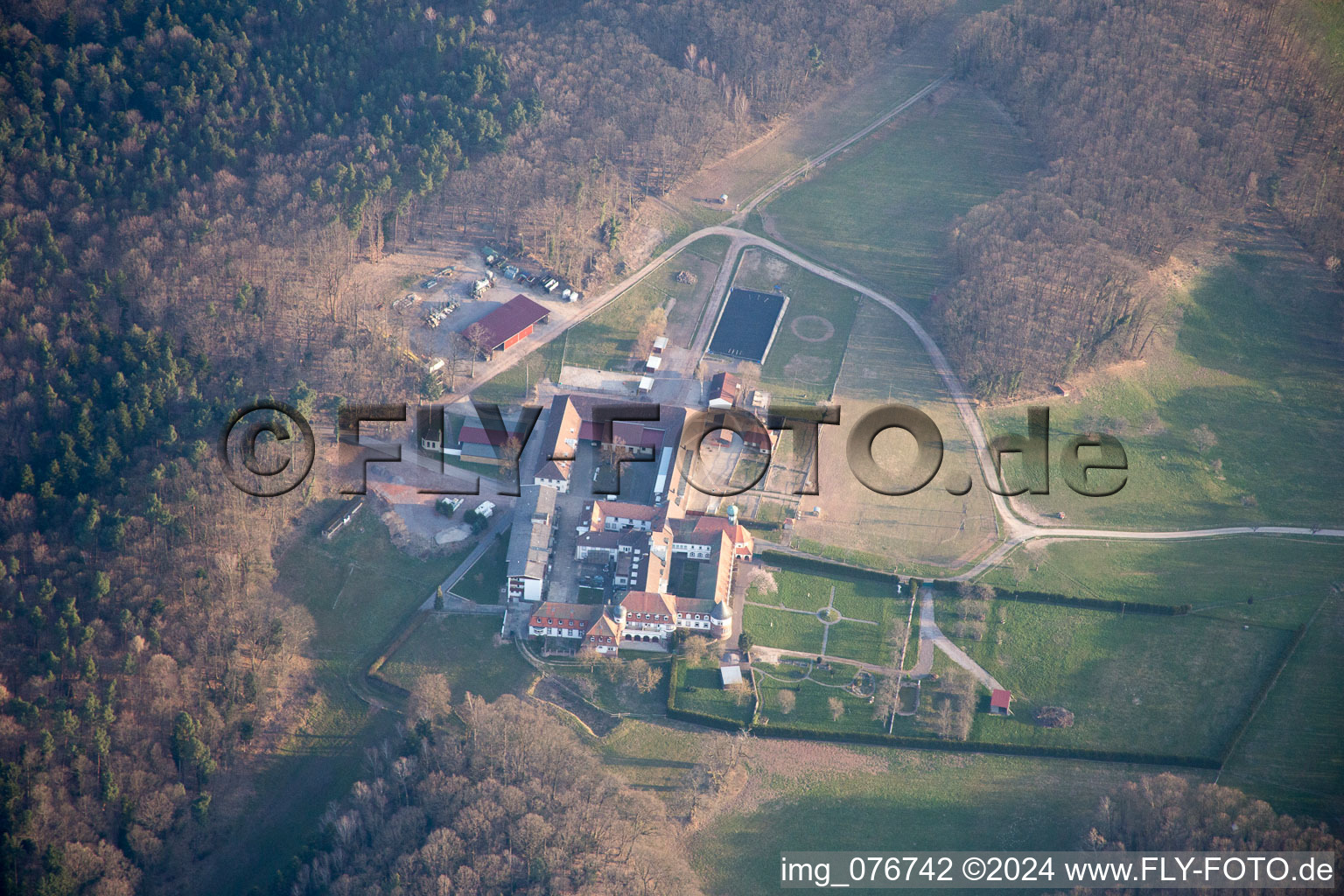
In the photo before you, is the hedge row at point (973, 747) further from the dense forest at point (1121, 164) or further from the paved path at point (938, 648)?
the dense forest at point (1121, 164)

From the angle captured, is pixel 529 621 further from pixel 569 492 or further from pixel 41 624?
pixel 41 624

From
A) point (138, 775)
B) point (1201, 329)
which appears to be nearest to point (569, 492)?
point (138, 775)

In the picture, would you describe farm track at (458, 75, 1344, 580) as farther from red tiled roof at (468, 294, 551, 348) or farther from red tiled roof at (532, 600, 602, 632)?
red tiled roof at (532, 600, 602, 632)

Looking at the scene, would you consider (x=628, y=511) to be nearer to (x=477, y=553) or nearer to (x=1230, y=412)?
(x=477, y=553)

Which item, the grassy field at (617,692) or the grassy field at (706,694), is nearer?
the grassy field at (706,694)

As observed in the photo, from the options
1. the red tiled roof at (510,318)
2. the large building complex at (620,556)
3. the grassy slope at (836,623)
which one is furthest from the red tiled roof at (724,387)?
the grassy slope at (836,623)
